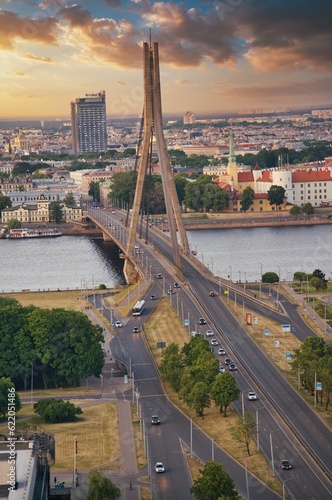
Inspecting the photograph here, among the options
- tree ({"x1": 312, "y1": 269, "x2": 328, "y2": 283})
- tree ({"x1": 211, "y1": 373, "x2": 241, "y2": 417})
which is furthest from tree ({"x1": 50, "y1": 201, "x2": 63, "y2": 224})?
tree ({"x1": 211, "y1": 373, "x2": 241, "y2": 417})

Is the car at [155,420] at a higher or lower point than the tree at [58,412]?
lower

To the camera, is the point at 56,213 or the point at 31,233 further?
the point at 56,213

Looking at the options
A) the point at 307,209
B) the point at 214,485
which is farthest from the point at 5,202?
the point at 214,485

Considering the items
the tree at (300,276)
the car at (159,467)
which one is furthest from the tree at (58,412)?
the tree at (300,276)

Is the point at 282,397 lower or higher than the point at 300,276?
lower

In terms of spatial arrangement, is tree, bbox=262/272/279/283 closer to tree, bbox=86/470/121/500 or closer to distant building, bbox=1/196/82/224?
tree, bbox=86/470/121/500

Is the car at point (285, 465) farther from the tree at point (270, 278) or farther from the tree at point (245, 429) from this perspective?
the tree at point (270, 278)

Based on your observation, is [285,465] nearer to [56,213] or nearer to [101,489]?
[101,489]
